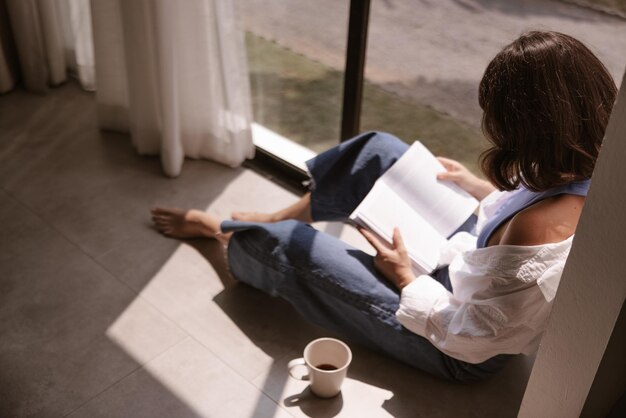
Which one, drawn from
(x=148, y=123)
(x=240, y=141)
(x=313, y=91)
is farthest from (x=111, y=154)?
(x=313, y=91)

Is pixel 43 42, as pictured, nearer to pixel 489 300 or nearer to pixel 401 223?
pixel 401 223

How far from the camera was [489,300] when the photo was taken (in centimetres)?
144

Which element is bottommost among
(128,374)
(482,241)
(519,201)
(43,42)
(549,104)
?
(128,374)

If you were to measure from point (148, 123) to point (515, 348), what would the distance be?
1.43 meters

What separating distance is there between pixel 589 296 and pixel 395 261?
0.58m

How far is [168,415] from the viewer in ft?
5.57

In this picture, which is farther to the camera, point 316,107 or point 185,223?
point 316,107

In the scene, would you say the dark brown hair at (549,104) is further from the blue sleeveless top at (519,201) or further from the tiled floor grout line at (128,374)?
the tiled floor grout line at (128,374)

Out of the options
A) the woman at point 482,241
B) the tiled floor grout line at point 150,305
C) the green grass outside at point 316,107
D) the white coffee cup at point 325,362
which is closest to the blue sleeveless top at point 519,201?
the woman at point 482,241

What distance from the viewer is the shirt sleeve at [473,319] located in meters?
1.43

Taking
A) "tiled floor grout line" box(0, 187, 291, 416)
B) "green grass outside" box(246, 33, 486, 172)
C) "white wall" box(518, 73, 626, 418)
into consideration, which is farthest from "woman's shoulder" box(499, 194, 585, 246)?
"green grass outside" box(246, 33, 486, 172)

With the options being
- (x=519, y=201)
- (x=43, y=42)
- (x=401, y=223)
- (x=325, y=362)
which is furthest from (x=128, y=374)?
(x=43, y=42)

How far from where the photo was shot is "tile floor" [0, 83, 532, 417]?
173cm

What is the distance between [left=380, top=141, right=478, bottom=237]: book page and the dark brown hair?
0.44m
